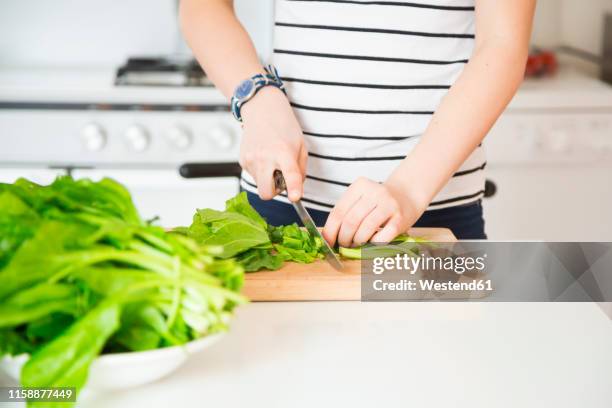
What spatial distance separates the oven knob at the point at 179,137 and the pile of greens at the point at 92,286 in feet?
4.58

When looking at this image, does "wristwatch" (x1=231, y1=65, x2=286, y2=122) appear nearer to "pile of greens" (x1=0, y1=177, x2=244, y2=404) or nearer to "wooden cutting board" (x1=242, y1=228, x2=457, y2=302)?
"wooden cutting board" (x1=242, y1=228, x2=457, y2=302)

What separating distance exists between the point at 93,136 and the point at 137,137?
12 centimetres

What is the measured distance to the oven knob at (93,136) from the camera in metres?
2.18

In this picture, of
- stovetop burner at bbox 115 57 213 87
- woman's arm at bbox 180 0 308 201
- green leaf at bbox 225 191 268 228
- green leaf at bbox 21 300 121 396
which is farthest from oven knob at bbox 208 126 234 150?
green leaf at bbox 21 300 121 396

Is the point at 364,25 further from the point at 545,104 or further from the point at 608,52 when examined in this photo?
the point at 608,52

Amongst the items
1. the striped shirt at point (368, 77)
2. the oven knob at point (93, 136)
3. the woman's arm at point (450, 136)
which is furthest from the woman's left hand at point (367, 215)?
the oven knob at point (93, 136)

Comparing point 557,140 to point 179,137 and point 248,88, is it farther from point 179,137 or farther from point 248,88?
point 248,88

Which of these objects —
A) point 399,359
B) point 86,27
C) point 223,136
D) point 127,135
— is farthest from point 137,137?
point 399,359

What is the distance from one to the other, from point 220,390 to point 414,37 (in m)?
0.71

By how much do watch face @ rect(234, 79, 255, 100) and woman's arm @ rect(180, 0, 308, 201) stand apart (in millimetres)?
12

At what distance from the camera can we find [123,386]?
2.54 ft

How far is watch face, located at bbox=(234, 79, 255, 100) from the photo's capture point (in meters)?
1.24

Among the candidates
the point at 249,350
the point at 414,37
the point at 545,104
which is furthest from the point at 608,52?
the point at 249,350

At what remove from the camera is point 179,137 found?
7.25 ft
